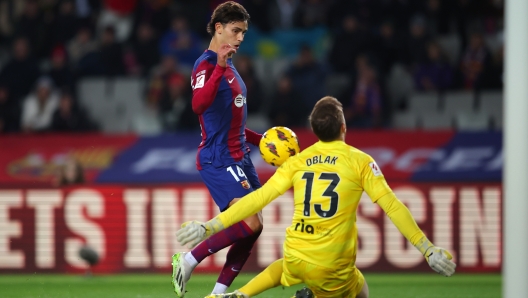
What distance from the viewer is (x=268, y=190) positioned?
506 centimetres

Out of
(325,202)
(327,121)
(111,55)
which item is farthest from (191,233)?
(111,55)

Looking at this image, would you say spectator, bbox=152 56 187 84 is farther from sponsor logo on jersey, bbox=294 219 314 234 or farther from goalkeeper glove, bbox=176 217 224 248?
goalkeeper glove, bbox=176 217 224 248

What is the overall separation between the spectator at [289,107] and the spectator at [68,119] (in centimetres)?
290

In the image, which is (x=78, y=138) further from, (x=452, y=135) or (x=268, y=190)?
(x=268, y=190)

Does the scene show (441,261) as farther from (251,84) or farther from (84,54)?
(84,54)

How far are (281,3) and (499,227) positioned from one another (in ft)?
19.9

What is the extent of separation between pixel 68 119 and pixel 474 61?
20.7ft

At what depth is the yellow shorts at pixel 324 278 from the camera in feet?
A: 16.7

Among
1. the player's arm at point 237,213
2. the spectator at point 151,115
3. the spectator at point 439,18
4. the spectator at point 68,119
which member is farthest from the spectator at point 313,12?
the player's arm at point 237,213

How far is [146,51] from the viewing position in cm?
1383

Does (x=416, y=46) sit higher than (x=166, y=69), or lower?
higher

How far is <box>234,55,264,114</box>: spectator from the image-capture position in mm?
12938

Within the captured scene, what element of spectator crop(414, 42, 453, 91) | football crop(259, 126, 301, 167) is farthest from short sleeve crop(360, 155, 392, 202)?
spectator crop(414, 42, 453, 91)

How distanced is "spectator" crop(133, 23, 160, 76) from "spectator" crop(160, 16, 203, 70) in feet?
0.57
